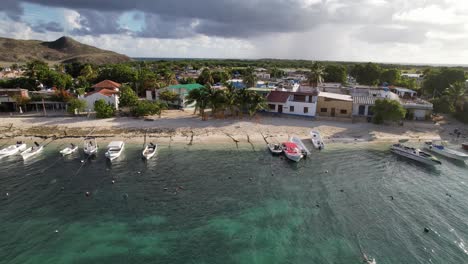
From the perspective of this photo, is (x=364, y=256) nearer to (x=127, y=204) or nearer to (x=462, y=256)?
(x=462, y=256)

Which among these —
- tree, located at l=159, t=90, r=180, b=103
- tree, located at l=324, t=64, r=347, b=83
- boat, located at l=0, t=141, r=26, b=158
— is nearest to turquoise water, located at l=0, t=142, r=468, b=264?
boat, located at l=0, t=141, r=26, b=158

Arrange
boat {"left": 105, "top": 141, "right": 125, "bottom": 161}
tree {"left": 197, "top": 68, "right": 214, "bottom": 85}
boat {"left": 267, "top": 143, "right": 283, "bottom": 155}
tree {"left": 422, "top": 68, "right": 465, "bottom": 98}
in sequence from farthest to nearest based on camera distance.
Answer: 1. tree {"left": 197, "top": 68, "right": 214, "bottom": 85}
2. tree {"left": 422, "top": 68, "right": 465, "bottom": 98}
3. boat {"left": 267, "top": 143, "right": 283, "bottom": 155}
4. boat {"left": 105, "top": 141, "right": 125, "bottom": 161}

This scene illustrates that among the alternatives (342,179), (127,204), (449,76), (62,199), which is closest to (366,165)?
(342,179)

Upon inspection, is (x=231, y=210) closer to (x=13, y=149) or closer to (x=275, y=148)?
(x=275, y=148)

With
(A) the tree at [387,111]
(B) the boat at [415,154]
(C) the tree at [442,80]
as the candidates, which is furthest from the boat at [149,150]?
(C) the tree at [442,80]

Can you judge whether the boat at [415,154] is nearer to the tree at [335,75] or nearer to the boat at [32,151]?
the boat at [32,151]

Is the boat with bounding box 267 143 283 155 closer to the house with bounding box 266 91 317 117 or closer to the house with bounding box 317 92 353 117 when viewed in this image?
the house with bounding box 266 91 317 117

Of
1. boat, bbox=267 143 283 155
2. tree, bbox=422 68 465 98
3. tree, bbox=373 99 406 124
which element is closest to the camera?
boat, bbox=267 143 283 155

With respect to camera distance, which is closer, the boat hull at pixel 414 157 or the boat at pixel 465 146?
the boat hull at pixel 414 157
